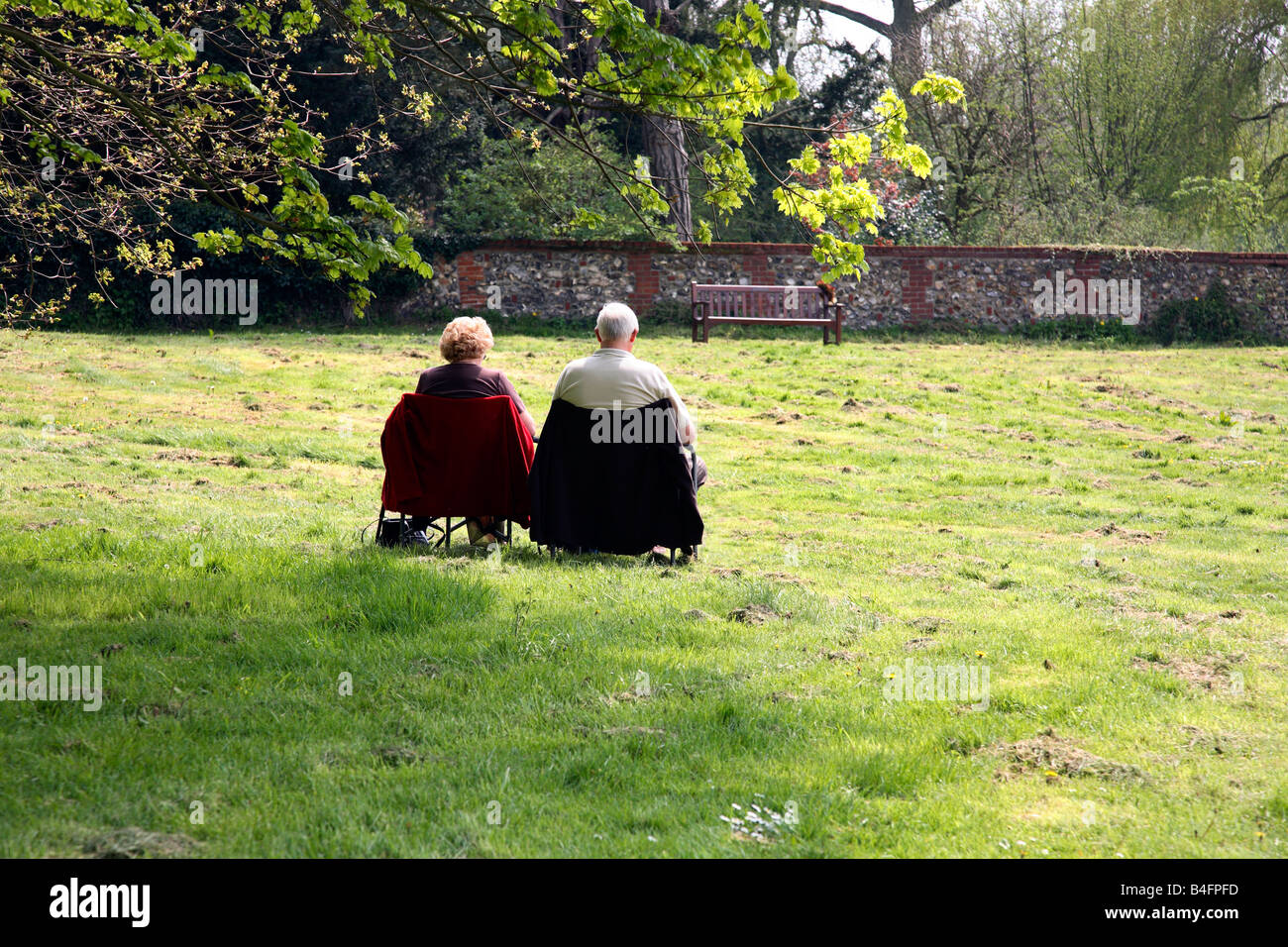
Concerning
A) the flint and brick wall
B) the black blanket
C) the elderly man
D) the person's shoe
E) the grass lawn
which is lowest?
the grass lawn

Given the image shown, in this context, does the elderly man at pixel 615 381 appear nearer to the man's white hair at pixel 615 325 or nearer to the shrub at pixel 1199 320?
the man's white hair at pixel 615 325

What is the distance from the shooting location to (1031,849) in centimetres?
331

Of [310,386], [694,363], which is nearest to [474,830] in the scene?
[310,386]

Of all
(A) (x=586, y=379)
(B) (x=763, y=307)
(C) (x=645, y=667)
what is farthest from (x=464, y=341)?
(B) (x=763, y=307)

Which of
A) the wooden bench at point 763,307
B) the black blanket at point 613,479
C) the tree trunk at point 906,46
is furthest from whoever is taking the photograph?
the tree trunk at point 906,46

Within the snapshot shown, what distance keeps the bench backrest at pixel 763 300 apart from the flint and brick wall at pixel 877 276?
1079 millimetres

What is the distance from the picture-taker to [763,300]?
755 inches

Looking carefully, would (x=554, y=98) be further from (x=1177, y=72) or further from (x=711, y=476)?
(x=1177, y=72)

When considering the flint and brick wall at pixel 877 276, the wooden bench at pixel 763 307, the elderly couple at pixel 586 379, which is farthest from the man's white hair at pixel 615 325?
the flint and brick wall at pixel 877 276

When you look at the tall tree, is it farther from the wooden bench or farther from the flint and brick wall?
the wooden bench

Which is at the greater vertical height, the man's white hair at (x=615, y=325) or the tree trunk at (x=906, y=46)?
the tree trunk at (x=906, y=46)

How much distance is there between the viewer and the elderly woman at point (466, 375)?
6.95m

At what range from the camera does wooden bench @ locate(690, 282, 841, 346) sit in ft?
61.1

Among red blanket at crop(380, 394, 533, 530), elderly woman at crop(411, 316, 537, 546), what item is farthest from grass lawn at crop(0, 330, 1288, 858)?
elderly woman at crop(411, 316, 537, 546)
